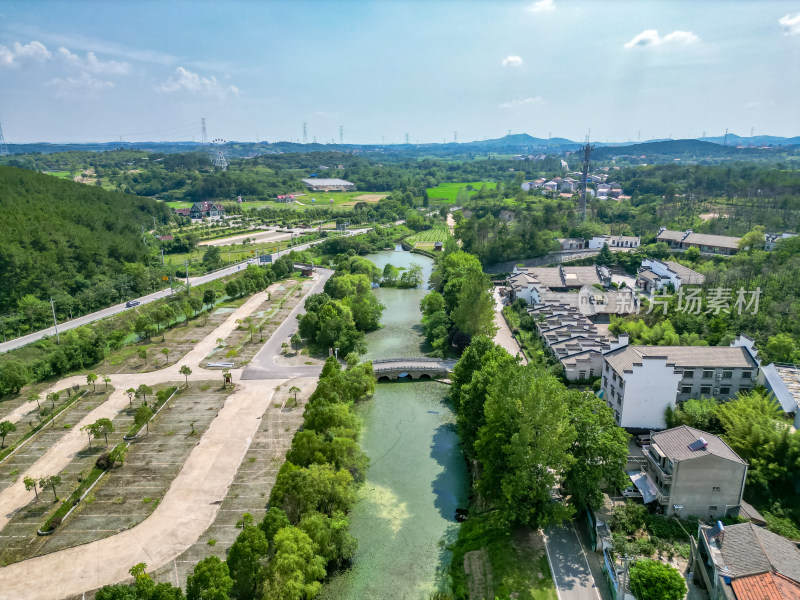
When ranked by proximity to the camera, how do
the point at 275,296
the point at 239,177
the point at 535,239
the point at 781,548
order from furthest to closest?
the point at 239,177
the point at 535,239
the point at 275,296
the point at 781,548

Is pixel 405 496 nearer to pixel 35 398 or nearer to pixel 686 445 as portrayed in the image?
pixel 686 445

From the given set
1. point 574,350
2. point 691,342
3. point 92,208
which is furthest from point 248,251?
point 691,342

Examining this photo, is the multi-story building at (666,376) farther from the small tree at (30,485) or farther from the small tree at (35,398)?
the small tree at (35,398)

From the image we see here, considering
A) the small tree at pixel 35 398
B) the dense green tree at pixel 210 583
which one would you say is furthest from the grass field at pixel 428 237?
the dense green tree at pixel 210 583

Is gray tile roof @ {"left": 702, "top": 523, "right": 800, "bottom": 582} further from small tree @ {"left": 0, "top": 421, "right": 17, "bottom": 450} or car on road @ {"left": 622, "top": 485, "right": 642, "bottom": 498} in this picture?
small tree @ {"left": 0, "top": 421, "right": 17, "bottom": 450}

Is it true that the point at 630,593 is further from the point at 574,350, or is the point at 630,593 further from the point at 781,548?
the point at 574,350

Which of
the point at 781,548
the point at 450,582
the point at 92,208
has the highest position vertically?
the point at 92,208
